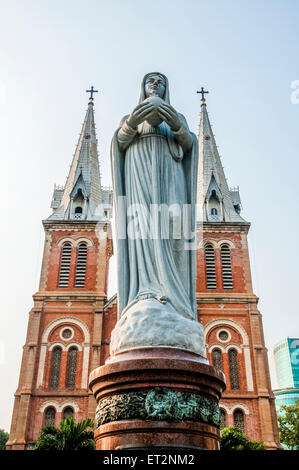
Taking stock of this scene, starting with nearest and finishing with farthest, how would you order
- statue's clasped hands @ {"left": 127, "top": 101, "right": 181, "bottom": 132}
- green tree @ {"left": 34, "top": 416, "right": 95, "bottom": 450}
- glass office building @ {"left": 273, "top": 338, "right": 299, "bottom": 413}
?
statue's clasped hands @ {"left": 127, "top": 101, "right": 181, "bottom": 132}
green tree @ {"left": 34, "top": 416, "right": 95, "bottom": 450}
glass office building @ {"left": 273, "top": 338, "right": 299, "bottom": 413}

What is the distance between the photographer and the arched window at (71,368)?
1002 inches

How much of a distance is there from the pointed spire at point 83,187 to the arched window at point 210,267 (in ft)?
25.9

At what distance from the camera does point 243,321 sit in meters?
27.4

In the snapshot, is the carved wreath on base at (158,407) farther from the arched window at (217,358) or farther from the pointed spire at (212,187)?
the pointed spire at (212,187)

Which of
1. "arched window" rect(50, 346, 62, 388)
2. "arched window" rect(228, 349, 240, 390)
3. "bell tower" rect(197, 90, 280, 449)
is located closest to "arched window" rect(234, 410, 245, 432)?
"bell tower" rect(197, 90, 280, 449)

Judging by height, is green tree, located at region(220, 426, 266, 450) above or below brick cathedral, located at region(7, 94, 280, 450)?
below

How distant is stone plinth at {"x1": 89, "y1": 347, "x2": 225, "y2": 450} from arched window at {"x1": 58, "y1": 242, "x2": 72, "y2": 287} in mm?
Result: 26076

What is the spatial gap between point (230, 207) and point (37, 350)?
16.0 metres

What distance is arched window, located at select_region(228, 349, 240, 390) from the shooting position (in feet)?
83.6

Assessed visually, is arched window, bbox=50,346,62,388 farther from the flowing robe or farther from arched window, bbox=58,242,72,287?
the flowing robe

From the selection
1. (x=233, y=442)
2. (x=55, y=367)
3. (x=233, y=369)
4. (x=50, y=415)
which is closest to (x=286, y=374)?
(x=233, y=369)

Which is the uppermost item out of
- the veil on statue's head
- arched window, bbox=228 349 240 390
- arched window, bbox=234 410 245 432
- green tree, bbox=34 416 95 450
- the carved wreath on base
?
arched window, bbox=228 349 240 390

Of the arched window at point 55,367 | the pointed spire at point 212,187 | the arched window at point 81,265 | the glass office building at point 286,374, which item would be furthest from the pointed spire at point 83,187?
the glass office building at point 286,374

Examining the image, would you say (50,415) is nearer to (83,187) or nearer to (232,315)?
(232,315)
